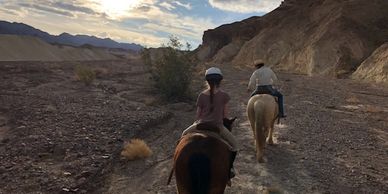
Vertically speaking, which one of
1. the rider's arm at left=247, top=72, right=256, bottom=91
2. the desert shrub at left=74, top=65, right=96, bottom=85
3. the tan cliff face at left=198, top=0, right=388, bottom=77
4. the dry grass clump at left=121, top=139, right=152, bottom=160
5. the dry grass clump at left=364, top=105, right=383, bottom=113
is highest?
the tan cliff face at left=198, top=0, right=388, bottom=77

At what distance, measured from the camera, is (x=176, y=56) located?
89.5ft

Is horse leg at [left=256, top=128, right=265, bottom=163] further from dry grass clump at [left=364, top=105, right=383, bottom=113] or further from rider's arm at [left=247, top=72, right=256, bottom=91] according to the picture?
dry grass clump at [left=364, top=105, right=383, bottom=113]

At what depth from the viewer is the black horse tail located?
7.24 metres

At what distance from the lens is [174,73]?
27.0m

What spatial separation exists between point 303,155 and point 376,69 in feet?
85.9

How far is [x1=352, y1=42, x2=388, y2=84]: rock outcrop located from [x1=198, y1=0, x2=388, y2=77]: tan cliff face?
238 cm

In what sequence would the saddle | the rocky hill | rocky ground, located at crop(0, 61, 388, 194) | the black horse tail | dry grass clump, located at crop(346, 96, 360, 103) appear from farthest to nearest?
1. the rocky hill
2. dry grass clump, located at crop(346, 96, 360, 103)
3. rocky ground, located at crop(0, 61, 388, 194)
4. the saddle
5. the black horse tail

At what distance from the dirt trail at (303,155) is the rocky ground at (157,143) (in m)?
0.03

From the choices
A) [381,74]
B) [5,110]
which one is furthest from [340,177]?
[381,74]

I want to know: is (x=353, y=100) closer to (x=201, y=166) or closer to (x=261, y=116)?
(x=261, y=116)

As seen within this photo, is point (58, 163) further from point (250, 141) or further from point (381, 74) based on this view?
point (381, 74)

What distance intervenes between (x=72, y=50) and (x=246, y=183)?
11273 cm


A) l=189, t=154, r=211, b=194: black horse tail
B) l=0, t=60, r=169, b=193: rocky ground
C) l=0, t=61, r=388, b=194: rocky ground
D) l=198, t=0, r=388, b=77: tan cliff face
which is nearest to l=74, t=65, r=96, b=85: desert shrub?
l=0, t=60, r=169, b=193: rocky ground

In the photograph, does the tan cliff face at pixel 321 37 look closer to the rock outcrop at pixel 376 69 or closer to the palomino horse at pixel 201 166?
the rock outcrop at pixel 376 69
